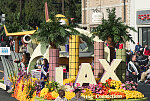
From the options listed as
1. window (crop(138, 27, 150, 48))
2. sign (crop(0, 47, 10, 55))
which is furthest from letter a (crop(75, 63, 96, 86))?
window (crop(138, 27, 150, 48))

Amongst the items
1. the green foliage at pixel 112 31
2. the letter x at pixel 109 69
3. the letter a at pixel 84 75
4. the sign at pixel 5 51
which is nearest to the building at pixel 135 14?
the sign at pixel 5 51

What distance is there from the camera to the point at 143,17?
3847cm

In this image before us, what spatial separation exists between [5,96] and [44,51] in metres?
2.34

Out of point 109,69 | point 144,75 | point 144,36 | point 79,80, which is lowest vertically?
point 144,75

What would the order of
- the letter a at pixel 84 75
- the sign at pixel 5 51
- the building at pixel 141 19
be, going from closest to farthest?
the letter a at pixel 84 75, the sign at pixel 5 51, the building at pixel 141 19

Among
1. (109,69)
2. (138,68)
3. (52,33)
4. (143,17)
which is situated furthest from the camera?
(143,17)

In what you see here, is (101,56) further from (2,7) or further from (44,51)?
(2,7)

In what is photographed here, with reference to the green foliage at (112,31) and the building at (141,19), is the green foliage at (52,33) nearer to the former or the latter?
the green foliage at (112,31)

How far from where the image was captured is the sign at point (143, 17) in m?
37.9

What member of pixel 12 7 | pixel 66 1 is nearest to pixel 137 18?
pixel 66 1

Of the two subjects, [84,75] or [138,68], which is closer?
[84,75]

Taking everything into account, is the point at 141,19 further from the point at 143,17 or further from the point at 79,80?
the point at 79,80

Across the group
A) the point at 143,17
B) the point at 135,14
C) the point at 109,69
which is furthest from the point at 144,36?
the point at 109,69

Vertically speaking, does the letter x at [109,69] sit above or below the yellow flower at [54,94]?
above
